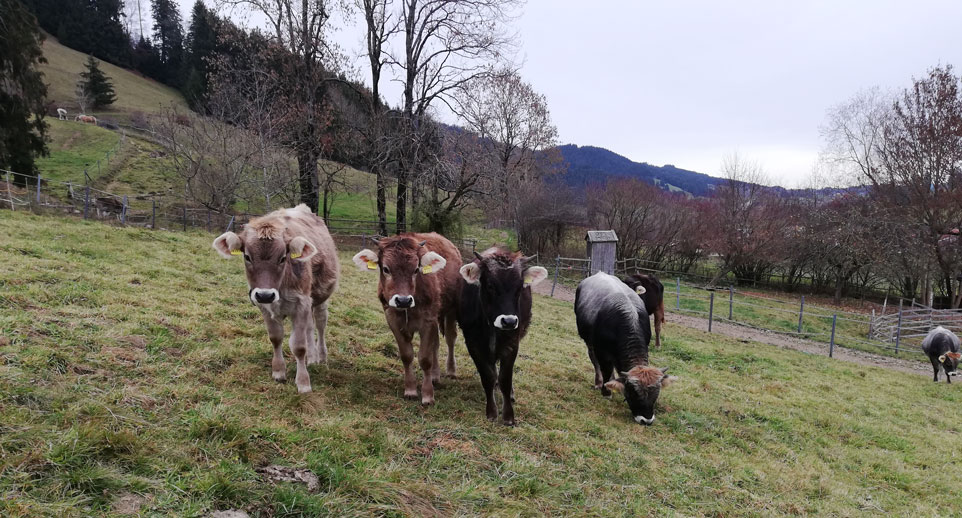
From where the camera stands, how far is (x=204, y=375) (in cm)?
414

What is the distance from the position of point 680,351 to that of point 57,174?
3637cm

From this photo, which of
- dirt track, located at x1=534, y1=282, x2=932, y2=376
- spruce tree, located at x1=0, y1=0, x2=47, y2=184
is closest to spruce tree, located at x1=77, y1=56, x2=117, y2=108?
spruce tree, located at x1=0, y1=0, x2=47, y2=184

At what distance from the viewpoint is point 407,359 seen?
4871 mm

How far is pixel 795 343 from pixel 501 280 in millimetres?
15623

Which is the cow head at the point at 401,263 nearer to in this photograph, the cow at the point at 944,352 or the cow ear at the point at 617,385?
the cow ear at the point at 617,385

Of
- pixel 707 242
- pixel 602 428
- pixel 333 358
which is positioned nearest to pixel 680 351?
pixel 602 428

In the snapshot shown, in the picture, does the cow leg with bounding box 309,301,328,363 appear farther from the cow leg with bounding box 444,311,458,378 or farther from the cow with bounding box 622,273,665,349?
the cow with bounding box 622,273,665,349

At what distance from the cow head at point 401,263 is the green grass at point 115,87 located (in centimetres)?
5147

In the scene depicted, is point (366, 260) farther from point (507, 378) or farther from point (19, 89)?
point (19, 89)

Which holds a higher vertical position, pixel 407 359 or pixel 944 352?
pixel 407 359

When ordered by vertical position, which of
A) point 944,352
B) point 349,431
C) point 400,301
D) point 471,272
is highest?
point 471,272

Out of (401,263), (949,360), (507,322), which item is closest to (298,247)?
(401,263)

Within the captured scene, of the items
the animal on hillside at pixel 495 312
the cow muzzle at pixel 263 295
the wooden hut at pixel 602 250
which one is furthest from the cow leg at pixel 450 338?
the wooden hut at pixel 602 250

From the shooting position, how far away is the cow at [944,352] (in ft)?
37.9
